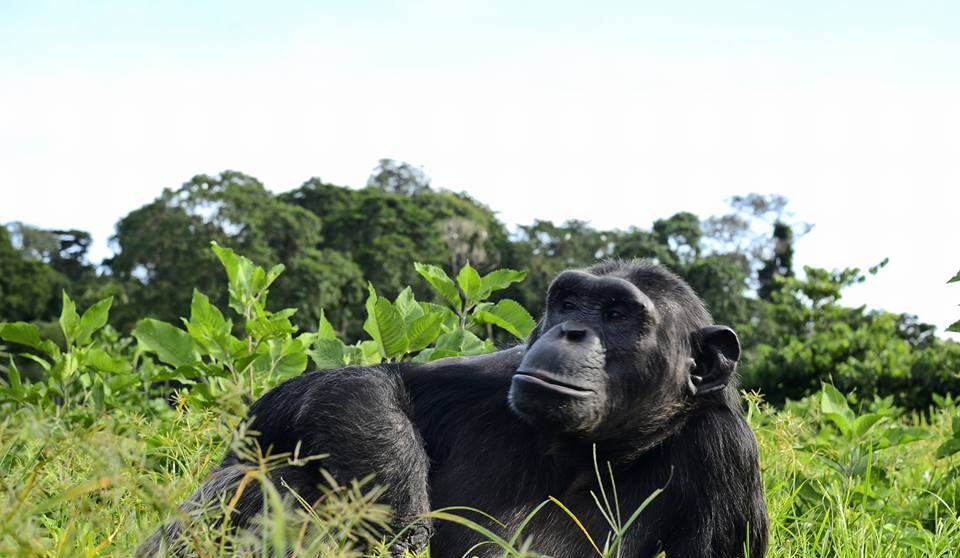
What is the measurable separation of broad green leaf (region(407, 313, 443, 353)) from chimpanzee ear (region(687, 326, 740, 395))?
6.92 feet

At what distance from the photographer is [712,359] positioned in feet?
13.8

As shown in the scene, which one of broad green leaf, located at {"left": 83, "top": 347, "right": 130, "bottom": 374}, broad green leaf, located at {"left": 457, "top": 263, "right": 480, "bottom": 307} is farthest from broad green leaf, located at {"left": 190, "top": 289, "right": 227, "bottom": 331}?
broad green leaf, located at {"left": 457, "top": 263, "right": 480, "bottom": 307}

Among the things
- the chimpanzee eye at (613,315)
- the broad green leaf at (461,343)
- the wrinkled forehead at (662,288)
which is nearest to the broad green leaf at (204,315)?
the broad green leaf at (461,343)

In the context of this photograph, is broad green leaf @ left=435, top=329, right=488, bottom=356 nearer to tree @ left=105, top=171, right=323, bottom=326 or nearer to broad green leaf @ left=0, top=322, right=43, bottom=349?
broad green leaf @ left=0, top=322, right=43, bottom=349

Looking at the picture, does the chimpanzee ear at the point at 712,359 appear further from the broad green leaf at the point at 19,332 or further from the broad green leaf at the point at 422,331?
the broad green leaf at the point at 19,332

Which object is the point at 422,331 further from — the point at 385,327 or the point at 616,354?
the point at 616,354

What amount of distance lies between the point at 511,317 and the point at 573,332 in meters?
2.69

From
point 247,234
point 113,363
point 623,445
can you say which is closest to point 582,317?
point 623,445

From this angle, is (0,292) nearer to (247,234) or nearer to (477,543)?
(247,234)

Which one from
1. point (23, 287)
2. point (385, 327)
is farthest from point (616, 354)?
point (23, 287)

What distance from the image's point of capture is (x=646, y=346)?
13.3ft

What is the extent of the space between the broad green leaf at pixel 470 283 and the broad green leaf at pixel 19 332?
265cm

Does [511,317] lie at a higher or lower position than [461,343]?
higher

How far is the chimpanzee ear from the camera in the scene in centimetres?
416
